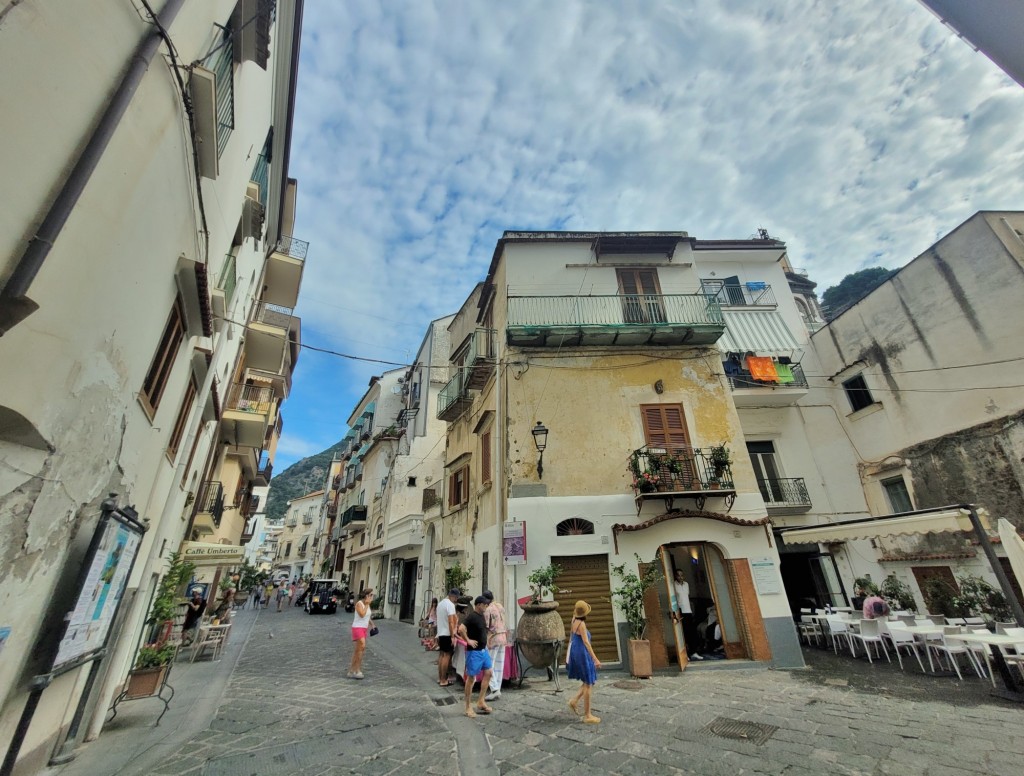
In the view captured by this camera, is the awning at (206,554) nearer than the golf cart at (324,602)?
Yes

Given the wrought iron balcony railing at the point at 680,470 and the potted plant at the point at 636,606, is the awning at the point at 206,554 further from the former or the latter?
the wrought iron balcony railing at the point at 680,470

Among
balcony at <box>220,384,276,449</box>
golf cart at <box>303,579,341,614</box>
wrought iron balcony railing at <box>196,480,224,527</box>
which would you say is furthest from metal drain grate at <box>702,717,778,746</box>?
golf cart at <box>303,579,341,614</box>

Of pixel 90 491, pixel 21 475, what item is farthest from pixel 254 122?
pixel 21 475

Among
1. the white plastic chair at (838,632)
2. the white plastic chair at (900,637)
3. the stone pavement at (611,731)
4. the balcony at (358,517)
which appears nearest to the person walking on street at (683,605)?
the stone pavement at (611,731)

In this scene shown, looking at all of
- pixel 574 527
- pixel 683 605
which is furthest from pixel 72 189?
pixel 683 605

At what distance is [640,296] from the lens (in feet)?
39.0

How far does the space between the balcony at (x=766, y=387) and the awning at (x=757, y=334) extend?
0.64m

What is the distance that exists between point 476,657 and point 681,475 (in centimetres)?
588

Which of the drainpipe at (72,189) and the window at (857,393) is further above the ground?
the window at (857,393)

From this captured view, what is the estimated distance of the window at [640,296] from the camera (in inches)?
469

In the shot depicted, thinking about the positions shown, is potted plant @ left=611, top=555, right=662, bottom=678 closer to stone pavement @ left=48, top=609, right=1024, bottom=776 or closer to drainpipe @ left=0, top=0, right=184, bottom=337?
stone pavement @ left=48, top=609, right=1024, bottom=776

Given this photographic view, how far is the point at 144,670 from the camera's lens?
6.16m

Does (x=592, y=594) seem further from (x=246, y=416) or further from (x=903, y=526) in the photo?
(x=246, y=416)

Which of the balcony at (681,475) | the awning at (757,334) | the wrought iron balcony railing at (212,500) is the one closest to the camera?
the balcony at (681,475)
